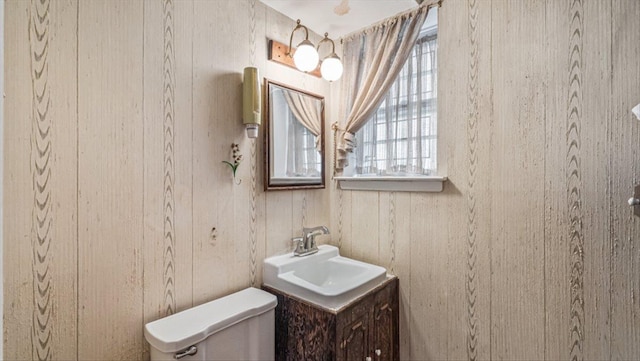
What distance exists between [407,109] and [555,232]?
0.92m

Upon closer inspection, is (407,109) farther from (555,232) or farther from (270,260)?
(270,260)

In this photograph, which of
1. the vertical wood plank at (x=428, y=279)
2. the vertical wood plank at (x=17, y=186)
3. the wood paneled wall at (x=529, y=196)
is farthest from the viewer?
the vertical wood plank at (x=428, y=279)

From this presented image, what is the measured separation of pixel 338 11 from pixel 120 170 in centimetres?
133

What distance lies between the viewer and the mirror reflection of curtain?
1827 millimetres

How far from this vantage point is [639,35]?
3.94ft

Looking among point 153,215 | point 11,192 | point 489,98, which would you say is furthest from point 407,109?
point 11,192

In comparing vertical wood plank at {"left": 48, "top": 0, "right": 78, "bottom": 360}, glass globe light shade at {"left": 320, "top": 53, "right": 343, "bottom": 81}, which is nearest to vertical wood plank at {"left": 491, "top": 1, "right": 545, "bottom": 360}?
glass globe light shade at {"left": 320, "top": 53, "right": 343, "bottom": 81}

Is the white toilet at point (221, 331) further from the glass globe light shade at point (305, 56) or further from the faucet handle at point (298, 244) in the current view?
the glass globe light shade at point (305, 56)

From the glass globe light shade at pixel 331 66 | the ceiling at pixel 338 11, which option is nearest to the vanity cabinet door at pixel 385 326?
the glass globe light shade at pixel 331 66

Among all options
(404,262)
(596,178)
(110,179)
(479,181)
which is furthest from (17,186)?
(596,178)

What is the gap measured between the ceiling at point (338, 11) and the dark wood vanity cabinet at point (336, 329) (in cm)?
148

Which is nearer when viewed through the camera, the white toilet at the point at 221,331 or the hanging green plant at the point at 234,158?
the white toilet at the point at 221,331

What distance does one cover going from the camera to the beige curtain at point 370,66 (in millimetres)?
1768

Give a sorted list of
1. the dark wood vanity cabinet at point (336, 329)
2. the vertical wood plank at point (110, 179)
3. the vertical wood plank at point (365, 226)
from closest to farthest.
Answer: the vertical wood plank at point (110, 179) → the dark wood vanity cabinet at point (336, 329) → the vertical wood plank at point (365, 226)
